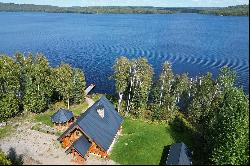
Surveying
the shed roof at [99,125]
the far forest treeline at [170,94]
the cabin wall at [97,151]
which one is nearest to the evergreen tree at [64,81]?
the far forest treeline at [170,94]

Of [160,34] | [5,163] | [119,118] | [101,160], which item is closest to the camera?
[5,163]

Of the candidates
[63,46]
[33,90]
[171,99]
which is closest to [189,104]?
[171,99]

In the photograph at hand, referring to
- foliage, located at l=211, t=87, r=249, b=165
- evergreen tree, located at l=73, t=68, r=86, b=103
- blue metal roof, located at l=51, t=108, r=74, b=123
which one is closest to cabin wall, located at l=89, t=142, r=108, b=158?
blue metal roof, located at l=51, t=108, r=74, b=123

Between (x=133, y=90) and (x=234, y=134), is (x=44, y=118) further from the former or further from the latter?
(x=234, y=134)

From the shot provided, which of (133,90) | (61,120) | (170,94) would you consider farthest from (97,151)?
(170,94)

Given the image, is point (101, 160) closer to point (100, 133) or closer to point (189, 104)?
point (100, 133)

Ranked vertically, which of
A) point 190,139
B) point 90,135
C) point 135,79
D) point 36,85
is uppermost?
point 135,79
